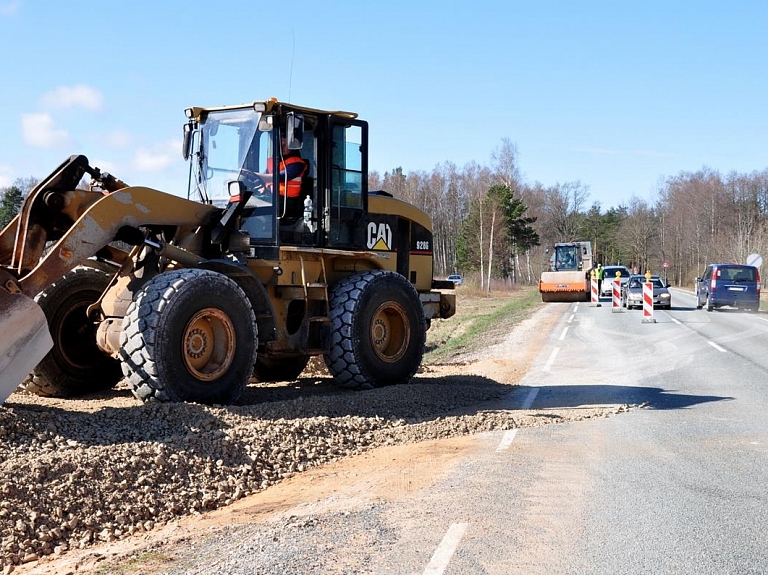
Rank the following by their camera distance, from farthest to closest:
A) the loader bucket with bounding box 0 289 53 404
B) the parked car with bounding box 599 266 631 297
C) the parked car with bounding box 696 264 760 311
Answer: the parked car with bounding box 599 266 631 297
the parked car with bounding box 696 264 760 311
the loader bucket with bounding box 0 289 53 404

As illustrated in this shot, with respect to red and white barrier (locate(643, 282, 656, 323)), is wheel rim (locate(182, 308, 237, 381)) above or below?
above

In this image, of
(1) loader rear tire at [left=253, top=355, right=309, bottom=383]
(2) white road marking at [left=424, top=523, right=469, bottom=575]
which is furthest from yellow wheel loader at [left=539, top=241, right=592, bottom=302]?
(2) white road marking at [left=424, top=523, right=469, bottom=575]

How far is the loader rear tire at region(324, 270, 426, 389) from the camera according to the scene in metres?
10.5

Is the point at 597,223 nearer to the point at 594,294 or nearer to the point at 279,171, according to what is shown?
the point at 594,294

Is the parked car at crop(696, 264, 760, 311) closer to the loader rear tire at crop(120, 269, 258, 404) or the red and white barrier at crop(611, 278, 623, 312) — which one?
the red and white barrier at crop(611, 278, 623, 312)

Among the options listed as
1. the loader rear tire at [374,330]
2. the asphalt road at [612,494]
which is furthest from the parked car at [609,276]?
the loader rear tire at [374,330]

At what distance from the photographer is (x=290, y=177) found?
406 inches

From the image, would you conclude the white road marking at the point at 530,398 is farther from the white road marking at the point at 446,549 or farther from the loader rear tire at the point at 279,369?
the white road marking at the point at 446,549

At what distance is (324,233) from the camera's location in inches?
419

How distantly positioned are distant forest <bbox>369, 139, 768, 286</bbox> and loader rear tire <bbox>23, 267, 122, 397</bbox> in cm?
5862

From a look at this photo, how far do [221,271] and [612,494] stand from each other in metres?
4.93

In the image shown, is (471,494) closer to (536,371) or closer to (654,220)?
(536,371)

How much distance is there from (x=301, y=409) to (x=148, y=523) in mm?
3327

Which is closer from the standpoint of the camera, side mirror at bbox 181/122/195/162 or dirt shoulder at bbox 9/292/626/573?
dirt shoulder at bbox 9/292/626/573
